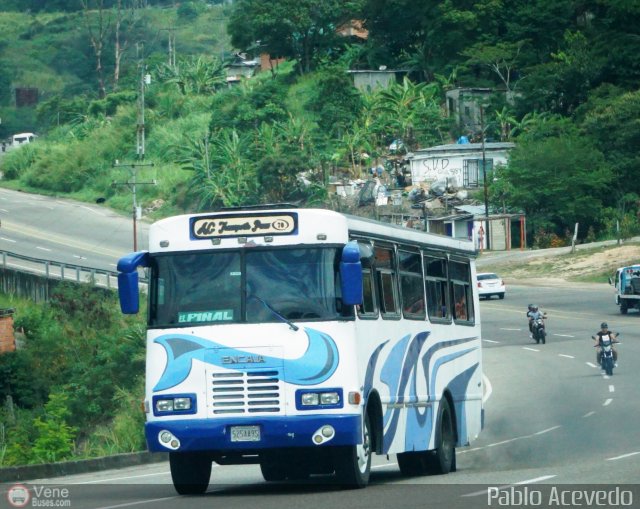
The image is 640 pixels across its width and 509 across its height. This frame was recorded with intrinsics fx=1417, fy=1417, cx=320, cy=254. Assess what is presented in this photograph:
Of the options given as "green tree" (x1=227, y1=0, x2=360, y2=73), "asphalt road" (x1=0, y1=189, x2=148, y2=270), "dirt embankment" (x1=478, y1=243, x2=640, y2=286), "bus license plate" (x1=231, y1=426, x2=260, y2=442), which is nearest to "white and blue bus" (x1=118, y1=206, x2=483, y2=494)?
"bus license plate" (x1=231, y1=426, x2=260, y2=442)

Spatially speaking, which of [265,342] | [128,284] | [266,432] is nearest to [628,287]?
[265,342]

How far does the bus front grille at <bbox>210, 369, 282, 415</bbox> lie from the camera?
14.6 metres

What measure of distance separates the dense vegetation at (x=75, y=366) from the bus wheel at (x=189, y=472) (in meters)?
12.8

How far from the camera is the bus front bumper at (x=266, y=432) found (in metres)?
14.5

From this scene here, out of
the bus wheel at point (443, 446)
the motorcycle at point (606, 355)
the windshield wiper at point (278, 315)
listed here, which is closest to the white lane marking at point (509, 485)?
the windshield wiper at point (278, 315)

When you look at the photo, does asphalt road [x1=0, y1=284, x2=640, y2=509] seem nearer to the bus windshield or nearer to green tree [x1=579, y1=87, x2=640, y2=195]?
the bus windshield

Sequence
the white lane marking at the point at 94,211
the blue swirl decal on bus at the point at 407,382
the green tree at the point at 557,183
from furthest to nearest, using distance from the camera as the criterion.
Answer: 1. the white lane marking at the point at 94,211
2. the green tree at the point at 557,183
3. the blue swirl decal on bus at the point at 407,382

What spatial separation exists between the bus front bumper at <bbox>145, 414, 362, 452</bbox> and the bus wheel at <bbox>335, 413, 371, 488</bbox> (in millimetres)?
222

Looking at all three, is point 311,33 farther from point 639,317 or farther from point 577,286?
point 639,317

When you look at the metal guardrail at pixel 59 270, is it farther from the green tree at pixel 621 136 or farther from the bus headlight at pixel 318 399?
the bus headlight at pixel 318 399

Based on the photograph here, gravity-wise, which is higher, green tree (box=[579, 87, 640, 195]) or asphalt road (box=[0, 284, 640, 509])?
green tree (box=[579, 87, 640, 195])

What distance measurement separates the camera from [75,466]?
69.5 feet

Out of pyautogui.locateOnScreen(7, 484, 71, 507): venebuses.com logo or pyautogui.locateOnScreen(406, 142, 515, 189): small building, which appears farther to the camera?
pyautogui.locateOnScreen(406, 142, 515, 189): small building

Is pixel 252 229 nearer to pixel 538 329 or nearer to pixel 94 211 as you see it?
pixel 538 329
